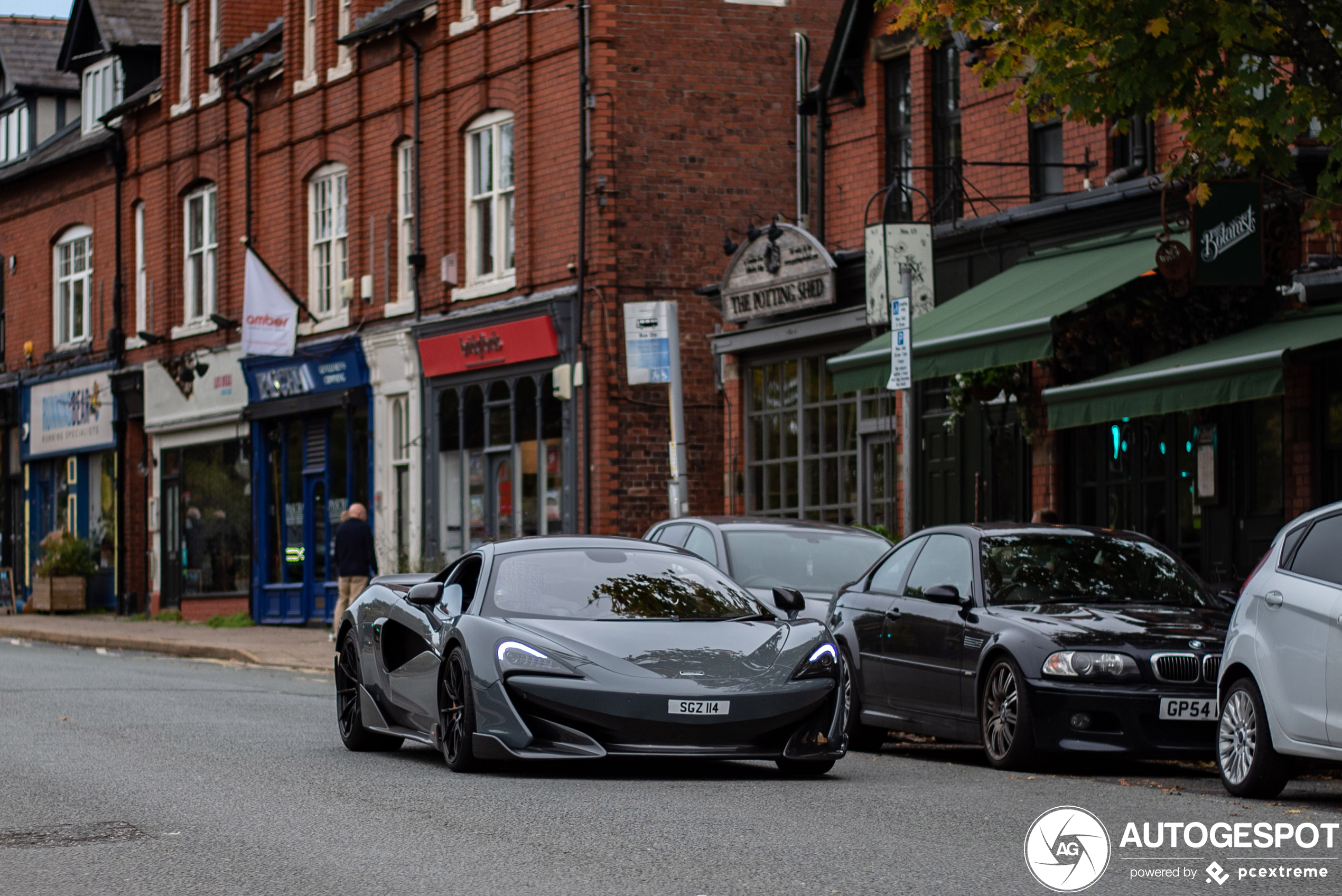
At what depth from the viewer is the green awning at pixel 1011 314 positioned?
1702 cm

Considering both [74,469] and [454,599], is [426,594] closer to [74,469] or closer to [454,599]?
[454,599]

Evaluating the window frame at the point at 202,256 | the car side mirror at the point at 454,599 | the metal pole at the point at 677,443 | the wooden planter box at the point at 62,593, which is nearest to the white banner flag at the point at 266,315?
the window frame at the point at 202,256

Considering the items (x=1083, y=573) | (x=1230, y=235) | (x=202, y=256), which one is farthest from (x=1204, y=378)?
(x=202, y=256)

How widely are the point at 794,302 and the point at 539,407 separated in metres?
5.40

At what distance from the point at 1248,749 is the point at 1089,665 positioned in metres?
1.40

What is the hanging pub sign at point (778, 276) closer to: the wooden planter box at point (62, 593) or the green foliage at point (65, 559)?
the green foliage at point (65, 559)

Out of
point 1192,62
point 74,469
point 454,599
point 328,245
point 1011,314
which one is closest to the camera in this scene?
point 454,599

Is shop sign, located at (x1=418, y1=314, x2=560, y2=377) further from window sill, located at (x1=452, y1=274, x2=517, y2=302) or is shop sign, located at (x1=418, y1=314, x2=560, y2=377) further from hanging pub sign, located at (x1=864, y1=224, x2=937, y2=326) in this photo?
hanging pub sign, located at (x1=864, y1=224, x2=937, y2=326)

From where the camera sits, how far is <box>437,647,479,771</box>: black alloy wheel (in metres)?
10.8

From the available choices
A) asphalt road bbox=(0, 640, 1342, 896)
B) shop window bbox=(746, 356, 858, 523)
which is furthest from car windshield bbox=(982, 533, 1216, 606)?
shop window bbox=(746, 356, 858, 523)

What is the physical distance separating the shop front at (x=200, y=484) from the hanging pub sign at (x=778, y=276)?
12.9 meters

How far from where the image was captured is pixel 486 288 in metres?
28.9

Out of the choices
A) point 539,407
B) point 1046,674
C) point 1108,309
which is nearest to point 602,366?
point 539,407
